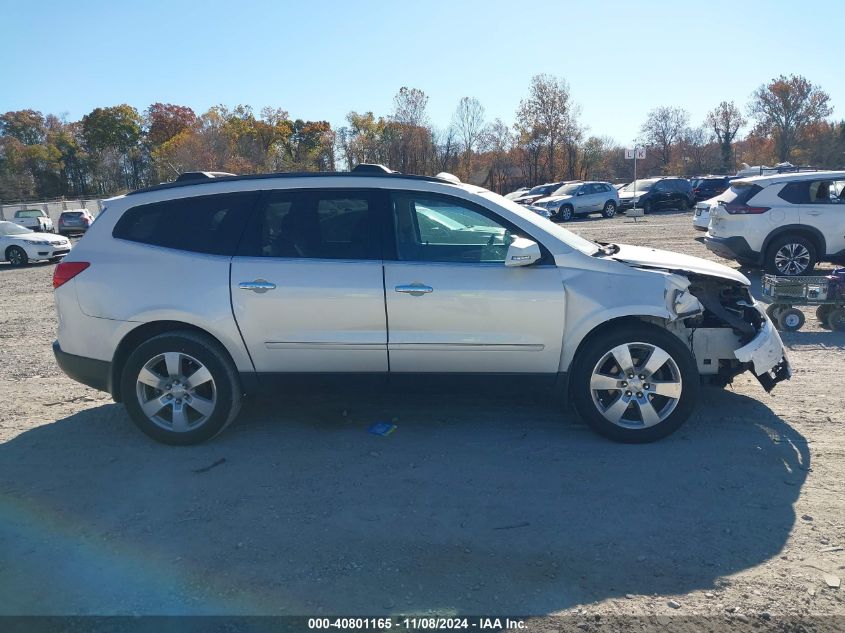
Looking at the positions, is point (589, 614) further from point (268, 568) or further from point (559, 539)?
point (268, 568)

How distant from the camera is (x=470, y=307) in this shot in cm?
439

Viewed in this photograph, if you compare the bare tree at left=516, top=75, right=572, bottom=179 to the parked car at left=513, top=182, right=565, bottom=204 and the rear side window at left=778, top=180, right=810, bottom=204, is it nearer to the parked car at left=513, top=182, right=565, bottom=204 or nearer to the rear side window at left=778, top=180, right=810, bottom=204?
the parked car at left=513, top=182, right=565, bottom=204

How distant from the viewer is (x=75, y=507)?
3.85 meters

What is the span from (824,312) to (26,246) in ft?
66.4

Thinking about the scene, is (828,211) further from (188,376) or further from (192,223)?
(188,376)

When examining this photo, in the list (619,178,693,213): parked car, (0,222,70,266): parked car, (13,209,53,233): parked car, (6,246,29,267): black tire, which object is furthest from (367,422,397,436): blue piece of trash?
(13,209,53,233): parked car

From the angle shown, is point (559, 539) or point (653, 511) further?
point (653, 511)

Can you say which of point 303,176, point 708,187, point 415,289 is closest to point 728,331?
point 415,289

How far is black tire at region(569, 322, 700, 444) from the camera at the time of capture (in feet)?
14.4

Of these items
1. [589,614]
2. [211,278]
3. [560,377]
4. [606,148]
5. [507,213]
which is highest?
[606,148]

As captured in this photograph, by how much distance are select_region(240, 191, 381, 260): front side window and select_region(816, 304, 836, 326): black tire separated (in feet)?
18.9

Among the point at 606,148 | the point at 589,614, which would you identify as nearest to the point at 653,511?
the point at 589,614

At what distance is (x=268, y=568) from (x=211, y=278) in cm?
213

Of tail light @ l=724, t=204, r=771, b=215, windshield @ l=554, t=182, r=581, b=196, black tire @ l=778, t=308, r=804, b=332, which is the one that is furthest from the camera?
windshield @ l=554, t=182, r=581, b=196
